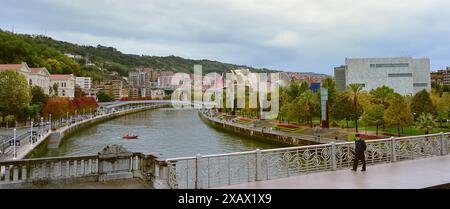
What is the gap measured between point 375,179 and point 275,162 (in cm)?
270

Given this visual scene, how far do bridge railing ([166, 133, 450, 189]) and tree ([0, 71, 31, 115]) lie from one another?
5247 centimetres

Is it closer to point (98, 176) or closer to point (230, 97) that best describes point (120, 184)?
point (98, 176)

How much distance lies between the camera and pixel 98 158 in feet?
37.2

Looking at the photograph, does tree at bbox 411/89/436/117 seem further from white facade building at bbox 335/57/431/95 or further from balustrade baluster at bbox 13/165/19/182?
balustrade baluster at bbox 13/165/19/182

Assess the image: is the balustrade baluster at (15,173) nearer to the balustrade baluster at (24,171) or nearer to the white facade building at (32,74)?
the balustrade baluster at (24,171)

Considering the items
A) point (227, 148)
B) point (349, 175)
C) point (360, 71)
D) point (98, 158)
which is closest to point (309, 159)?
point (349, 175)

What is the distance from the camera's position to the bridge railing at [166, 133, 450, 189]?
8750 millimetres

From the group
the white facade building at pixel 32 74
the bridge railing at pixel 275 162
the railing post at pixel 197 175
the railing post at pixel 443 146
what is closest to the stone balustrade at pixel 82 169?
the bridge railing at pixel 275 162

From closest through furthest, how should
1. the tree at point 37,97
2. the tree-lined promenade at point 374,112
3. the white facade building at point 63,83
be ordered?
the tree-lined promenade at point 374,112 → the tree at point 37,97 → the white facade building at point 63,83

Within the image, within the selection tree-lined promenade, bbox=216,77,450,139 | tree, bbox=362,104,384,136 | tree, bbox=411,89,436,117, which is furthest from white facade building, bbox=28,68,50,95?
tree, bbox=411,89,436,117

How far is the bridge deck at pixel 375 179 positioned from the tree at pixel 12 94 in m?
53.4

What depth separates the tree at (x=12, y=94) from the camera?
171 ft
